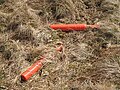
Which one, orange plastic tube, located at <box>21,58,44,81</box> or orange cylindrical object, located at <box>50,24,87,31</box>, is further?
orange cylindrical object, located at <box>50,24,87,31</box>

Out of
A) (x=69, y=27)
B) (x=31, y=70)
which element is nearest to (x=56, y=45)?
(x=69, y=27)

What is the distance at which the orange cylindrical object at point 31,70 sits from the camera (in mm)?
4673

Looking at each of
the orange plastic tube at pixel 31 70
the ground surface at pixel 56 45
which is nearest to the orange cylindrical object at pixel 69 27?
the ground surface at pixel 56 45

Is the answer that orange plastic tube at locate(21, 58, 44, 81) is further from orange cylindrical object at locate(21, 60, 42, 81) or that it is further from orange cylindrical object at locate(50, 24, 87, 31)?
orange cylindrical object at locate(50, 24, 87, 31)

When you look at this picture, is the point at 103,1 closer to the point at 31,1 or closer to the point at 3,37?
the point at 31,1

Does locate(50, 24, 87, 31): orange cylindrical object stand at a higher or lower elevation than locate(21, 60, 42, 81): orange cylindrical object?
higher

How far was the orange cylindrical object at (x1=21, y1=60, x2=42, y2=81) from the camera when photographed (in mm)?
4673

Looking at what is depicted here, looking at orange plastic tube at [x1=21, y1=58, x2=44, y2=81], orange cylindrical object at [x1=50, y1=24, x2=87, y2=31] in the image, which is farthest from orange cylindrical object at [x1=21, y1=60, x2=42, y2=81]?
orange cylindrical object at [x1=50, y1=24, x2=87, y2=31]

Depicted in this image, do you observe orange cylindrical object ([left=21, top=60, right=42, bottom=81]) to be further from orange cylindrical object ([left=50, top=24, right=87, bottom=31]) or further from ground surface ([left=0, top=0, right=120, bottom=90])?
orange cylindrical object ([left=50, top=24, right=87, bottom=31])

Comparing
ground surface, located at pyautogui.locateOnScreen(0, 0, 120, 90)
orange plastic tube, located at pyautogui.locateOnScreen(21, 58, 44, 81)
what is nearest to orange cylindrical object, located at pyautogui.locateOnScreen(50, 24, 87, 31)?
ground surface, located at pyautogui.locateOnScreen(0, 0, 120, 90)

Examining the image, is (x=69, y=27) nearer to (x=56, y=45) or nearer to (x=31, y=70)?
(x=56, y=45)

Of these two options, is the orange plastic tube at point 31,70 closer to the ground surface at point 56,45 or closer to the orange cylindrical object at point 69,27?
the ground surface at point 56,45

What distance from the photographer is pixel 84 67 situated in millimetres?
4961

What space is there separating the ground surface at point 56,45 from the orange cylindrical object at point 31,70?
0.22 ft
